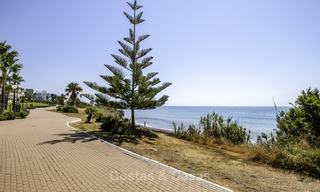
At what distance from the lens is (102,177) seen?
21.7 feet

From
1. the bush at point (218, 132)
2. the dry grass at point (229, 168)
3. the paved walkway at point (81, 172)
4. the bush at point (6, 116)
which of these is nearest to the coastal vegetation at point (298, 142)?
the dry grass at point (229, 168)

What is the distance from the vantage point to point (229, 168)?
8203 millimetres

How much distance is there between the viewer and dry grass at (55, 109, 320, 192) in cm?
655

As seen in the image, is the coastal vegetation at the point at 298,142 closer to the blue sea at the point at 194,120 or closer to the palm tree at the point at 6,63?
the blue sea at the point at 194,120

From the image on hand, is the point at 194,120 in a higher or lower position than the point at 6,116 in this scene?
lower

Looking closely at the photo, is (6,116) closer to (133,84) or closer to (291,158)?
(133,84)

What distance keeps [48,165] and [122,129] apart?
28.9 feet

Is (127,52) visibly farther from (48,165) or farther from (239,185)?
(239,185)

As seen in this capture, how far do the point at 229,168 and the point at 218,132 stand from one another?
248 inches

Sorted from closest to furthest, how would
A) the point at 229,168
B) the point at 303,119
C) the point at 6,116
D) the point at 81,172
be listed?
1. the point at 81,172
2. the point at 229,168
3. the point at 303,119
4. the point at 6,116

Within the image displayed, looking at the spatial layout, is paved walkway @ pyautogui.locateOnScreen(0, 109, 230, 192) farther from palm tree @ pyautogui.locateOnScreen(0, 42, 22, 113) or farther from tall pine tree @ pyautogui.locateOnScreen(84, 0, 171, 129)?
palm tree @ pyautogui.locateOnScreen(0, 42, 22, 113)

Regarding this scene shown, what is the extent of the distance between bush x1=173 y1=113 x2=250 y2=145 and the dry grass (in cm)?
165

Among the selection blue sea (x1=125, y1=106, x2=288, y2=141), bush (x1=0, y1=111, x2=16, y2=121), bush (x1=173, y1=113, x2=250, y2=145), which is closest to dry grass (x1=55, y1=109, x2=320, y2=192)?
bush (x1=173, y1=113, x2=250, y2=145)

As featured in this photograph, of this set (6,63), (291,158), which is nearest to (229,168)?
(291,158)
